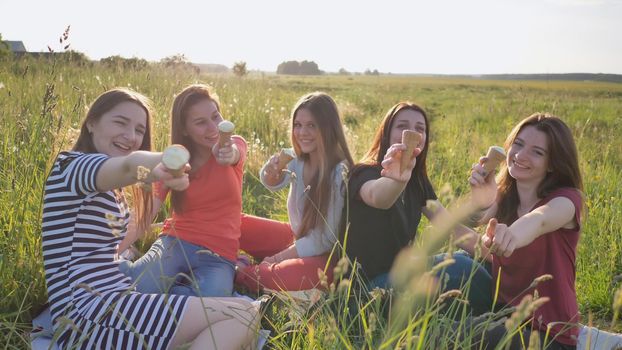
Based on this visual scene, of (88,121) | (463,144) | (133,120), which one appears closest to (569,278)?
(133,120)

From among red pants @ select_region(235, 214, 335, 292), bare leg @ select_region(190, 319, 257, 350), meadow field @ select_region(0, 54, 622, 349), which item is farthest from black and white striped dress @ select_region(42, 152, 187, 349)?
red pants @ select_region(235, 214, 335, 292)

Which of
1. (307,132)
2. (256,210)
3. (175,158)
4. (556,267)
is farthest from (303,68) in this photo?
(175,158)

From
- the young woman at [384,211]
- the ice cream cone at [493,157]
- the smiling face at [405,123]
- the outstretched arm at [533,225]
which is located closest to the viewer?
the outstretched arm at [533,225]

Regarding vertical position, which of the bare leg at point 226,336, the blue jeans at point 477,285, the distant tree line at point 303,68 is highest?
the distant tree line at point 303,68

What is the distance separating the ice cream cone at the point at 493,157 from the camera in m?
2.12

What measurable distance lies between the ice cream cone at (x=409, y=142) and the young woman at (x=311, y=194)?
0.82 metres

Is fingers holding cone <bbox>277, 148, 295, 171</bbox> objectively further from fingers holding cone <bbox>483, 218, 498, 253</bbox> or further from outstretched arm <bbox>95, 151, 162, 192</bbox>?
fingers holding cone <bbox>483, 218, 498, 253</bbox>

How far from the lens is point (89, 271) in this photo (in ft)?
6.61

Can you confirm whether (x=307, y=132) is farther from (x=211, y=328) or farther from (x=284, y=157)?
(x=211, y=328)

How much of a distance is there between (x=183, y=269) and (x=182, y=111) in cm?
93

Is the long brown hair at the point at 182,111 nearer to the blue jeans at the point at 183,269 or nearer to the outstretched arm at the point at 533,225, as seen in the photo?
→ the blue jeans at the point at 183,269

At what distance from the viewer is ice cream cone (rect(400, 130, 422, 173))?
1.92m

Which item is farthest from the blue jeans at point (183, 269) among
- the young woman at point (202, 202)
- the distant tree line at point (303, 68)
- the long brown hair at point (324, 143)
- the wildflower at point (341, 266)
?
the distant tree line at point (303, 68)

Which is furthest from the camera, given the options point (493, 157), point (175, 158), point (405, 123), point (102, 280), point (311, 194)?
point (311, 194)
